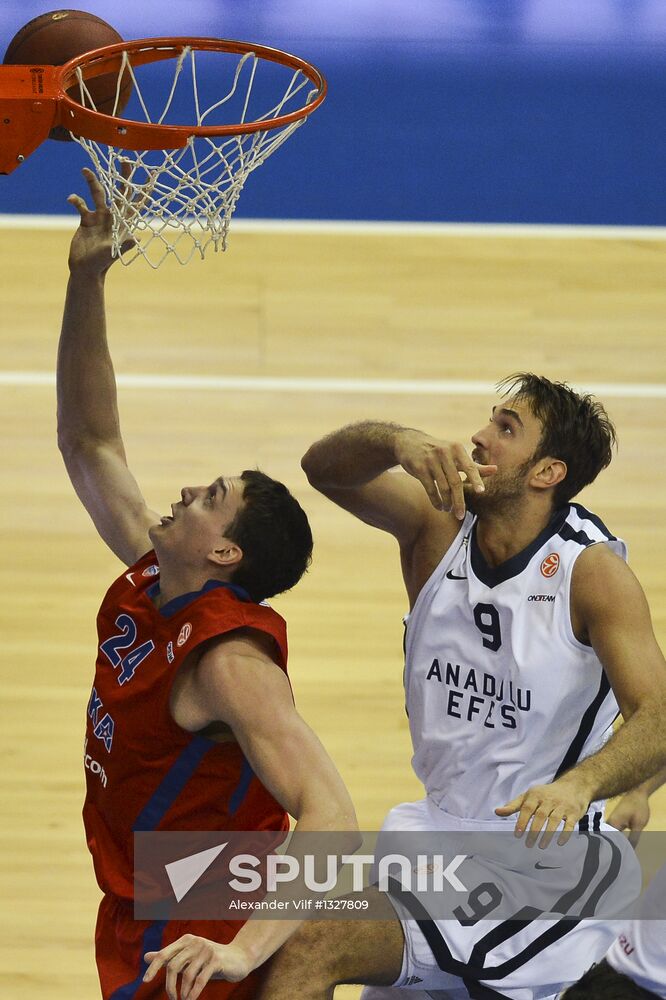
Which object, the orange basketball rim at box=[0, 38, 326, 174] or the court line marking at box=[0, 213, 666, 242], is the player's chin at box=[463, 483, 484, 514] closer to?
the orange basketball rim at box=[0, 38, 326, 174]

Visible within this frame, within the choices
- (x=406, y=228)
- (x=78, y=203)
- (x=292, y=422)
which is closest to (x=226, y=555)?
(x=78, y=203)

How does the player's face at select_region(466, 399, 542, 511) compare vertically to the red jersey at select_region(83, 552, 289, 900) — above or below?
above

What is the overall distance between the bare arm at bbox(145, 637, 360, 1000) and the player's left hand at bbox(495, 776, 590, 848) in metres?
0.34

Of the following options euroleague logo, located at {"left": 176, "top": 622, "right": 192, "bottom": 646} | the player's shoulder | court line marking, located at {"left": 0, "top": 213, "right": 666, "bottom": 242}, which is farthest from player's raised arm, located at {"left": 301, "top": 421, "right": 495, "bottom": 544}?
court line marking, located at {"left": 0, "top": 213, "right": 666, "bottom": 242}

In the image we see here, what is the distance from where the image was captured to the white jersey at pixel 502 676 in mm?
3500

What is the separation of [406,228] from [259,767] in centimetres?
645

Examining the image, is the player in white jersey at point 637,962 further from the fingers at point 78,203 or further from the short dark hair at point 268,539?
A: the fingers at point 78,203

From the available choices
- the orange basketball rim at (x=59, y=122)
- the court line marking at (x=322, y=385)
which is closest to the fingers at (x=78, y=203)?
the orange basketball rim at (x=59, y=122)

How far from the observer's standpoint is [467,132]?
940 cm

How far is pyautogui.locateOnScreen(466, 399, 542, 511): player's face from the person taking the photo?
3.68 m

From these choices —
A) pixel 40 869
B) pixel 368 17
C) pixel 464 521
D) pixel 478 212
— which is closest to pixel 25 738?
pixel 40 869

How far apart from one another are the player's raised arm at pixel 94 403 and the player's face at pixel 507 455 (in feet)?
2.89

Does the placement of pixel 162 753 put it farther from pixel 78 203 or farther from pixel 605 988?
pixel 78 203

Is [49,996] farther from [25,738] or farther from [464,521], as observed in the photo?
[464,521]
